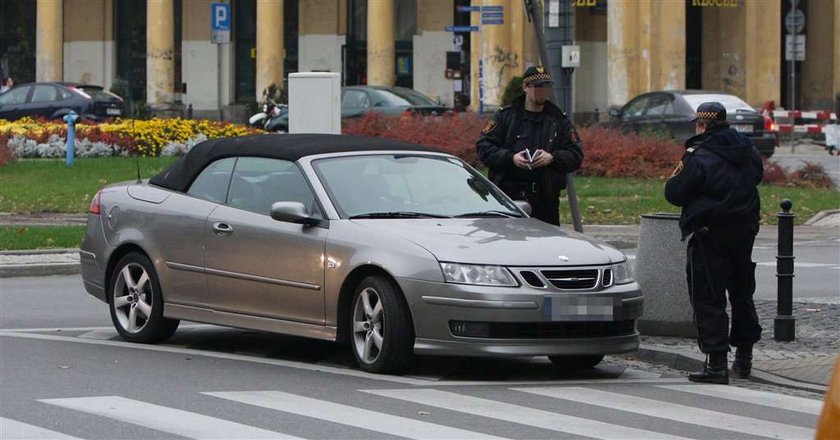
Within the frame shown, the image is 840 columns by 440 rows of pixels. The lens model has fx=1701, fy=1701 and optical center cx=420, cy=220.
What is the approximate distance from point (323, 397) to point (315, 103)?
27.8 ft

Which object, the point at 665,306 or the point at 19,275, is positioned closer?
the point at 665,306

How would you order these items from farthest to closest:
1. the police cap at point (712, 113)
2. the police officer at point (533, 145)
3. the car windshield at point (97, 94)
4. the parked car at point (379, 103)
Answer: the car windshield at point (97, 94)
the parked car at point (379, 103)
the police officer at point (533, 145)
the police cap at point (712, 113)

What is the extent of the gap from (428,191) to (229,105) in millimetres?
48989

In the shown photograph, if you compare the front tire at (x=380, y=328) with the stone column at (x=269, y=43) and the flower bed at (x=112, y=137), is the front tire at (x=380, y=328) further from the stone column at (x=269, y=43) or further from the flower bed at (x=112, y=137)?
the stone column at (x=269, y=43)

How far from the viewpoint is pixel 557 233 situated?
1116 cm

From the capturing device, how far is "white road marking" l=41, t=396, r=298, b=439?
8.43 meters

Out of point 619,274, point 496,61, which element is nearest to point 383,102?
point 496,61

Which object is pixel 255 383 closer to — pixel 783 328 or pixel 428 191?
pixel 428 191

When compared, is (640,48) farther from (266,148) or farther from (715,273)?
(715,273)

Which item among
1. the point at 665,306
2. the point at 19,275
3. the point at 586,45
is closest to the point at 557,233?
the point at 665,306

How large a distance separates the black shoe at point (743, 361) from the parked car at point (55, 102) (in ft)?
99.5

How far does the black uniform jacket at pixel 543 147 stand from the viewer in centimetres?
1288

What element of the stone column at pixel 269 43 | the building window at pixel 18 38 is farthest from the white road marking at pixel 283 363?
the building window at pixel 18 38

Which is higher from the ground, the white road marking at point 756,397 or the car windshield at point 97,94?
the car windshield at point 97,94
